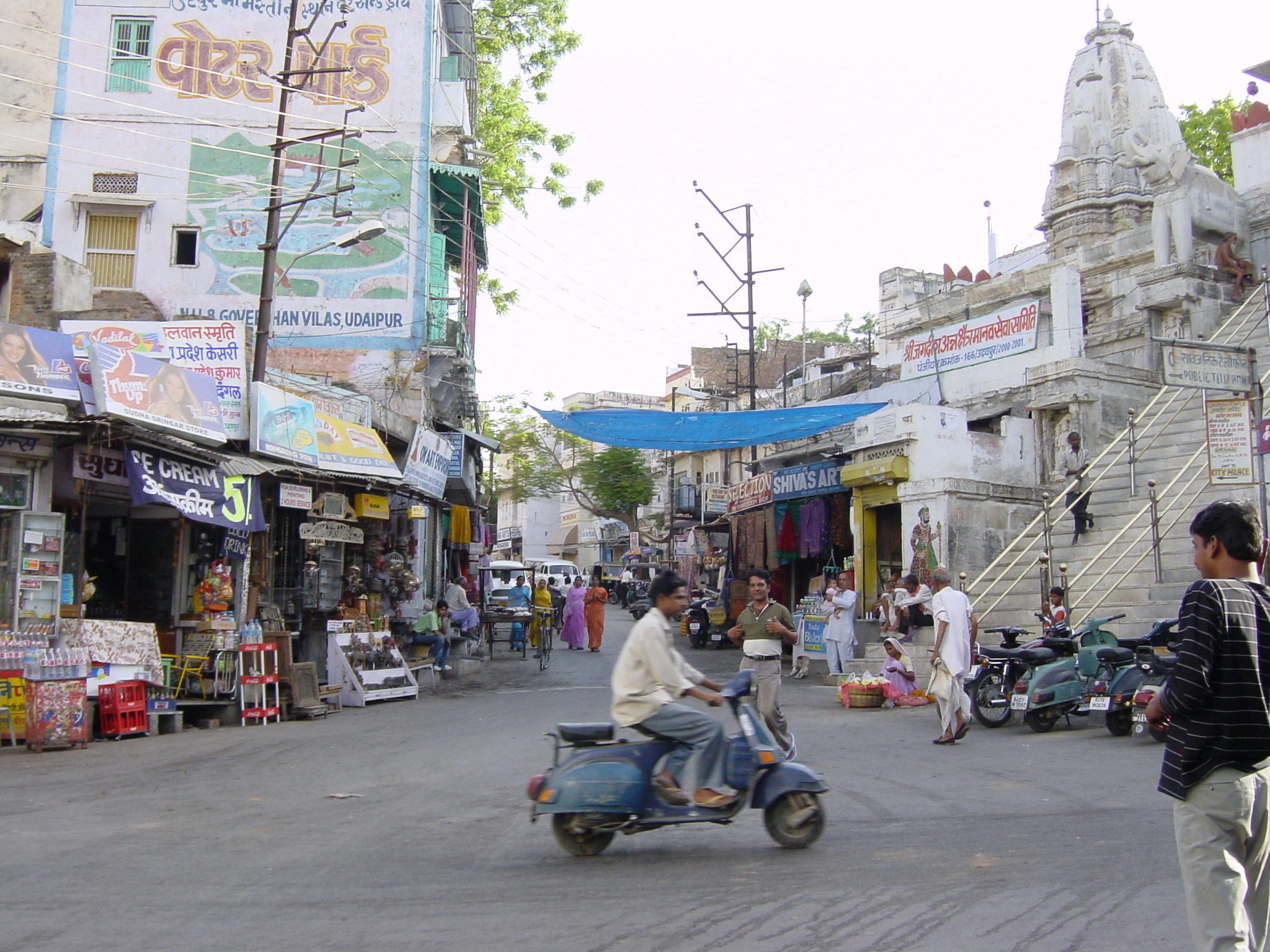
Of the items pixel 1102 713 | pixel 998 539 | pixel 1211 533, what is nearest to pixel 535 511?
pixel 998 539

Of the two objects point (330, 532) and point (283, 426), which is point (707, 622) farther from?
point (283, 426)

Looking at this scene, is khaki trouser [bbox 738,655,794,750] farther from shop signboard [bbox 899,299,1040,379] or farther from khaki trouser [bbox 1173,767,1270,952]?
shop signboard [bbox 899,299,1040,379]

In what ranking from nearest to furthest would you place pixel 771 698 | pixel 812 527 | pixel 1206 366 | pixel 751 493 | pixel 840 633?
pixel 771 698 < pixel 1206 366 < pixel 840 633 < pixel 812 527 < pixel 751 493

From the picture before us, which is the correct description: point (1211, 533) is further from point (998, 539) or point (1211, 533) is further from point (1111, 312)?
Answer: point (1111, 312)

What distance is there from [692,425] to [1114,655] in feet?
30.8

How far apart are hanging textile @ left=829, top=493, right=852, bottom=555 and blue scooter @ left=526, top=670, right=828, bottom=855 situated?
15575 mm

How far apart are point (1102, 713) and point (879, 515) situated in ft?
30.9

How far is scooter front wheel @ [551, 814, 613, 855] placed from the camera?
19.9 feet

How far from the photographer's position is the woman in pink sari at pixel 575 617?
85.3 ft

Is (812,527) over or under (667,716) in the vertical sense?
over

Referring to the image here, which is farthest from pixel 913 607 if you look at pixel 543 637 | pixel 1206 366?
pixel 543 637

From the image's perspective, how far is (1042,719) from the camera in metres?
11.2

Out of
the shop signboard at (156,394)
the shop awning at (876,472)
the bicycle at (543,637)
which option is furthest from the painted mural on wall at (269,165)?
the shop awning at (876,472)

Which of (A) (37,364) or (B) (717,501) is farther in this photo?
(B) (717,501)
